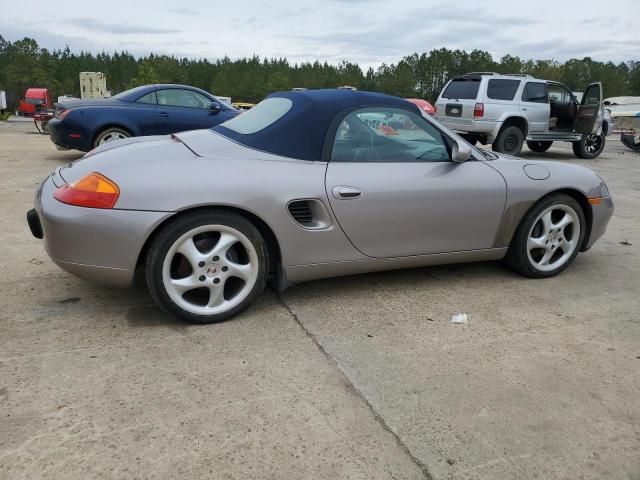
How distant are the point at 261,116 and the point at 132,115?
5.92m

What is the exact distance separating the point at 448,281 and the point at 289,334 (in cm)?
143

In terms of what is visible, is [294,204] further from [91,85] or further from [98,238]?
[91,85]

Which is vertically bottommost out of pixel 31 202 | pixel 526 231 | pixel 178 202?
pixel 31 202

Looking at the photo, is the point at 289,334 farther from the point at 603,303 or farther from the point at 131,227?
the point at 603,303

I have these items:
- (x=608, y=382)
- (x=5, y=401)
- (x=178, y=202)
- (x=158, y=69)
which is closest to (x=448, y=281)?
(x=608, y=382)

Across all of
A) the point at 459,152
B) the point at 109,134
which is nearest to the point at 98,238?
the point at 459,152

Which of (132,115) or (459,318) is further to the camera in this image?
(132,115)

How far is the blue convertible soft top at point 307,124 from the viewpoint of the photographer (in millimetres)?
3197

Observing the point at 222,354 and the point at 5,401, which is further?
the point at 222,354

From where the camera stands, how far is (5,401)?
2225mm

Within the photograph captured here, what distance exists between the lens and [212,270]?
2.95 metres

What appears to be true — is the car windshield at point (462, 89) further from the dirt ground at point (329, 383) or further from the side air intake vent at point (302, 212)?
the side air intake vent at point (302, 212)

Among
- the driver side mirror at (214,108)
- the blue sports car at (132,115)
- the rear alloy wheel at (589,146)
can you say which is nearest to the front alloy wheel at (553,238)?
the blue sports car at (132,115)

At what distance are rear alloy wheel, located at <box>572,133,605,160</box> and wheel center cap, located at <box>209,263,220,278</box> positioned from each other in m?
12.6
